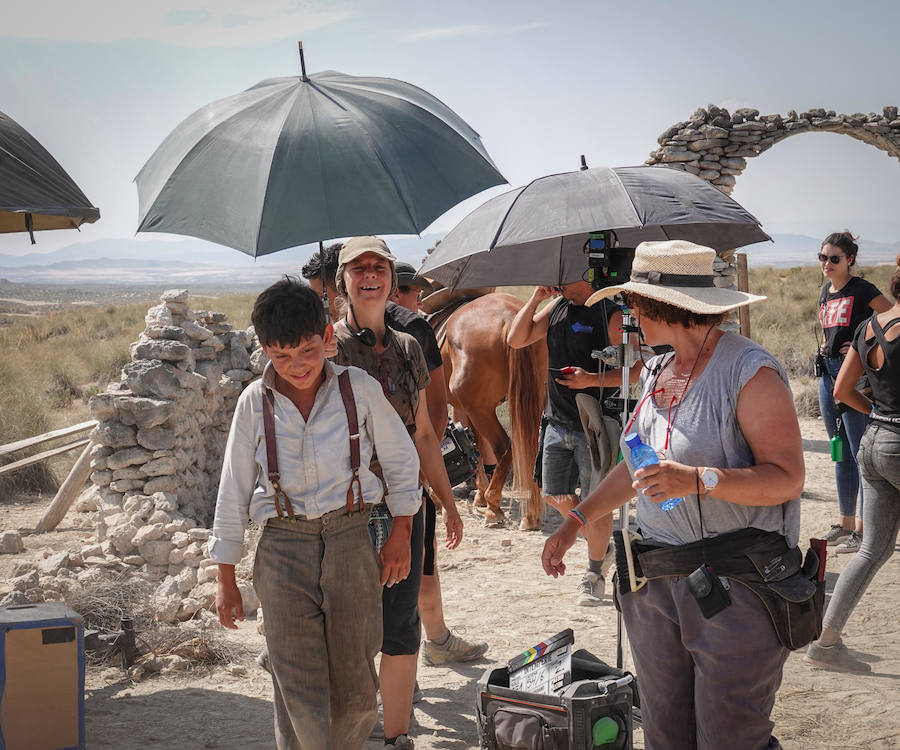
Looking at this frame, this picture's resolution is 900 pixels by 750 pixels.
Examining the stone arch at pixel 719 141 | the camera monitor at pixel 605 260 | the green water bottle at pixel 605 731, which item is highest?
the stone arch at pixel 719 141

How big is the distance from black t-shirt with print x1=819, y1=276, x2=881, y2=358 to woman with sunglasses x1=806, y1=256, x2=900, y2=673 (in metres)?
1.78

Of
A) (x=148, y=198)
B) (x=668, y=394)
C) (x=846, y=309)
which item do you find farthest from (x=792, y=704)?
(x=148, y=198)

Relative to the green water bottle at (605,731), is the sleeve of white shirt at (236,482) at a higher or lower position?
higher

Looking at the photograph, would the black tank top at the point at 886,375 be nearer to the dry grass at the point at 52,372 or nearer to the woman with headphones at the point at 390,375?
the woman with headphones at the point at 390,375

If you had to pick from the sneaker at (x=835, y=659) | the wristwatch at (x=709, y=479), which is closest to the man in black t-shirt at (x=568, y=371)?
the sneaker at (x=835, y=659)

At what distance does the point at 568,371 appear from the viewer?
4.57m

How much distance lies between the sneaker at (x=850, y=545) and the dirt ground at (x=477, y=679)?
71 mm

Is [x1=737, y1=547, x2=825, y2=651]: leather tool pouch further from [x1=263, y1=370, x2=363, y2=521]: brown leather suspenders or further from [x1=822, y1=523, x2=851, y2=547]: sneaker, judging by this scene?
[x1=822, y1=523, x2=851, y2=547]: sneaker

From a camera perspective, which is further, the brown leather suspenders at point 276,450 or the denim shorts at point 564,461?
the denim shorts at point 564,461

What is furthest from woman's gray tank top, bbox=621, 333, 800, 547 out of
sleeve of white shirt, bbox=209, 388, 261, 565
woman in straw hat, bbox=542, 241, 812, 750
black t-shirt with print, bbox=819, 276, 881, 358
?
black t-shirt with print, bbox=819, 276, 881, 358

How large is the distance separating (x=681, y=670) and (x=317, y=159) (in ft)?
6.62

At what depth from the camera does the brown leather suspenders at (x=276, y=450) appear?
2441mm

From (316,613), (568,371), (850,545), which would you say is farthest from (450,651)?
(850,545)

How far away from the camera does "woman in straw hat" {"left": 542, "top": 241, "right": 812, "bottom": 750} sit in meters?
2.13
